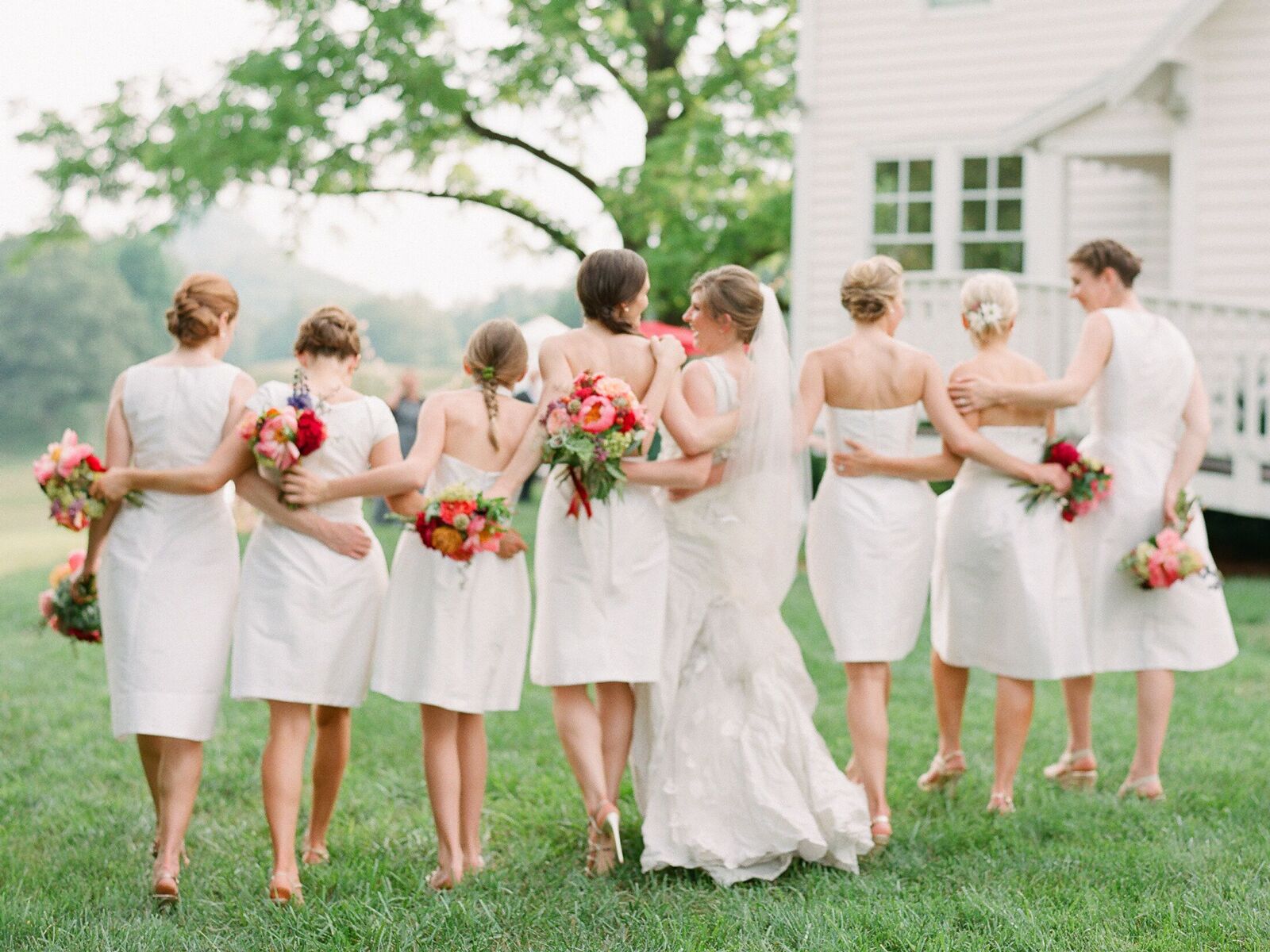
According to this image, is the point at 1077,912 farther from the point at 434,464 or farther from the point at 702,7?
the point at 702,7

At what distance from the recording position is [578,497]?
4.73 m

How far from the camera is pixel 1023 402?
554 cm

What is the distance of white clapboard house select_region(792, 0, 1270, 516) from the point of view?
12.5 metres

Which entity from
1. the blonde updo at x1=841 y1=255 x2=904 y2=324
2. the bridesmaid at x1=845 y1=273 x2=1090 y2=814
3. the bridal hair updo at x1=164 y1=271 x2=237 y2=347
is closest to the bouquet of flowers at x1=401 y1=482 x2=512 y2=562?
the bridal hair updo at x1=164 y1=271 x2=237 y2=347

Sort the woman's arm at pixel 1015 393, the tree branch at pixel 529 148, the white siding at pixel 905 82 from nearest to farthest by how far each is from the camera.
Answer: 1. the woman's arm at pixel 1015 393
2. the white siding at pixel 905 82
3. the tree branch at pixel 529 148

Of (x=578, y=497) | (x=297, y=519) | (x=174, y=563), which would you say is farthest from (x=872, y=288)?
(x=174, y=563)

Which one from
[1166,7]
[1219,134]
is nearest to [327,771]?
[1219,134]

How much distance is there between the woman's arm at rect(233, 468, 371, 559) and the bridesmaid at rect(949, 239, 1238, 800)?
307 centimetres

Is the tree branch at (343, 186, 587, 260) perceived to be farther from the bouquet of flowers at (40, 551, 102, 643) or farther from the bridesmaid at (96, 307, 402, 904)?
the bridesmaid at (96, 307, 402, 904)

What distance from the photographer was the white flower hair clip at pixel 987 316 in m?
5.57

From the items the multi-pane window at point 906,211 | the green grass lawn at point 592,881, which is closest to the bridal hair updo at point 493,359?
the green grass lawn at point 592,881

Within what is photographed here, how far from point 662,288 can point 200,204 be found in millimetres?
6980

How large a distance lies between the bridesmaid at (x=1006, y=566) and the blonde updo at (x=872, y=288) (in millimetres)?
443

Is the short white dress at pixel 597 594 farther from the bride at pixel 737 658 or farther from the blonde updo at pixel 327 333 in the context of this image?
the blonde updo at pixel 327 333
